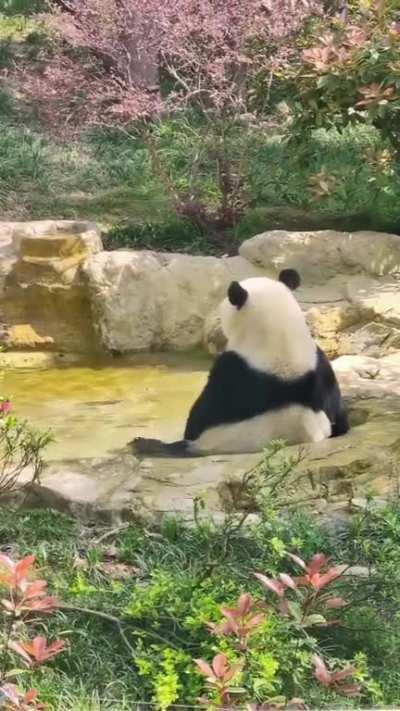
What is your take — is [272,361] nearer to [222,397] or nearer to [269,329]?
[269,329]

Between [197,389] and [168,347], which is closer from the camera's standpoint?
[197,389]

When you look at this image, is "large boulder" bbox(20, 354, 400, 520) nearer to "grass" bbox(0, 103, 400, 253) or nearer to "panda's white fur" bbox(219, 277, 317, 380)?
"panda's white fur" bbox(219, 277, 317, 380)

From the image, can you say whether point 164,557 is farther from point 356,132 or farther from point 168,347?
point 356,132

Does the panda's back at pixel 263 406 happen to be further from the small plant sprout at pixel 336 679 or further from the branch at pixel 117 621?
the small plant sprout at pixel 336 679

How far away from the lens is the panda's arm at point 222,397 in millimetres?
5227

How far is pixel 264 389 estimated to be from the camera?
5.18 meters

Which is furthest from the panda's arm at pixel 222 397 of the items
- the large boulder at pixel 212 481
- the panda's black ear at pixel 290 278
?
the panda's black ear at pixel 290 278

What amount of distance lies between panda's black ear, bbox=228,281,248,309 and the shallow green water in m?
1.23

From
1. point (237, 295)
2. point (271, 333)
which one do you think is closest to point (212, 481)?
point (271, 333)

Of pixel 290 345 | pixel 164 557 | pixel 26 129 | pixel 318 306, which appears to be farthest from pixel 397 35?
pixel 26 129

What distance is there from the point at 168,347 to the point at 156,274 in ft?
1.95

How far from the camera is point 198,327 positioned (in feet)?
28.7

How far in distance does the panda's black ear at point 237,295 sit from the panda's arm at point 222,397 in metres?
0.25

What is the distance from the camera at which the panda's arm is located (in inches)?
206
